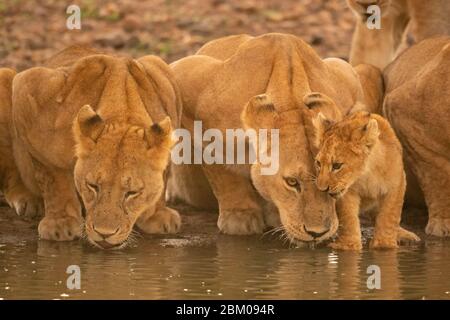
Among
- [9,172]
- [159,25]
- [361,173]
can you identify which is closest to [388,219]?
[361,173]

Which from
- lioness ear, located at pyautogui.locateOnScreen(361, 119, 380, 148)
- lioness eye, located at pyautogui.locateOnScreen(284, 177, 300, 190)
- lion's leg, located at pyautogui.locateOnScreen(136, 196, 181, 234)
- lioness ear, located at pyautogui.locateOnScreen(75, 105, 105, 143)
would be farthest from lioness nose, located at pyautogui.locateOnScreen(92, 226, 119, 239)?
lioness ear, located at pyautogui.locateOnScreen(361, 119, 380, 148)

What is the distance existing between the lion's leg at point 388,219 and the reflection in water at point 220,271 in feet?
0.33

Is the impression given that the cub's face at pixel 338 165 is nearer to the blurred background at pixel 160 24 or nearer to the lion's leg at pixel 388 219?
the lion's leg at pixel 388 219

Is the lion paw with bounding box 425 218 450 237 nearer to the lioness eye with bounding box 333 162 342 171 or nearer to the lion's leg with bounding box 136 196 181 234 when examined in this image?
the lioness eye with bounding box 333 162 342 171

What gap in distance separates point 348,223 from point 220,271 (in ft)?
2.96

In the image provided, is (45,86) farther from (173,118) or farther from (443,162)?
(443,162)

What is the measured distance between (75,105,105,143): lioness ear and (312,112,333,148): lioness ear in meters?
1.19

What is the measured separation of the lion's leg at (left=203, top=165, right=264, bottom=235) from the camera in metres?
10.5

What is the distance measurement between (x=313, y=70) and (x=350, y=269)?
1.51 metres

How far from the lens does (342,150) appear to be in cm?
960

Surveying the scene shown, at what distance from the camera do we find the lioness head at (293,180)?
9617 millimetres

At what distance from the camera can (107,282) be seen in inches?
354

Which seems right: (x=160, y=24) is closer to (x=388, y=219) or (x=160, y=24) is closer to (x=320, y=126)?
(x=388, y=219)

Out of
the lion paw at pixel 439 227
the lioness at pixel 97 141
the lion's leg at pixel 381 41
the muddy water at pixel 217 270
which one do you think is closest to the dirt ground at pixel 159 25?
the lion's leg at pixel 381 41
